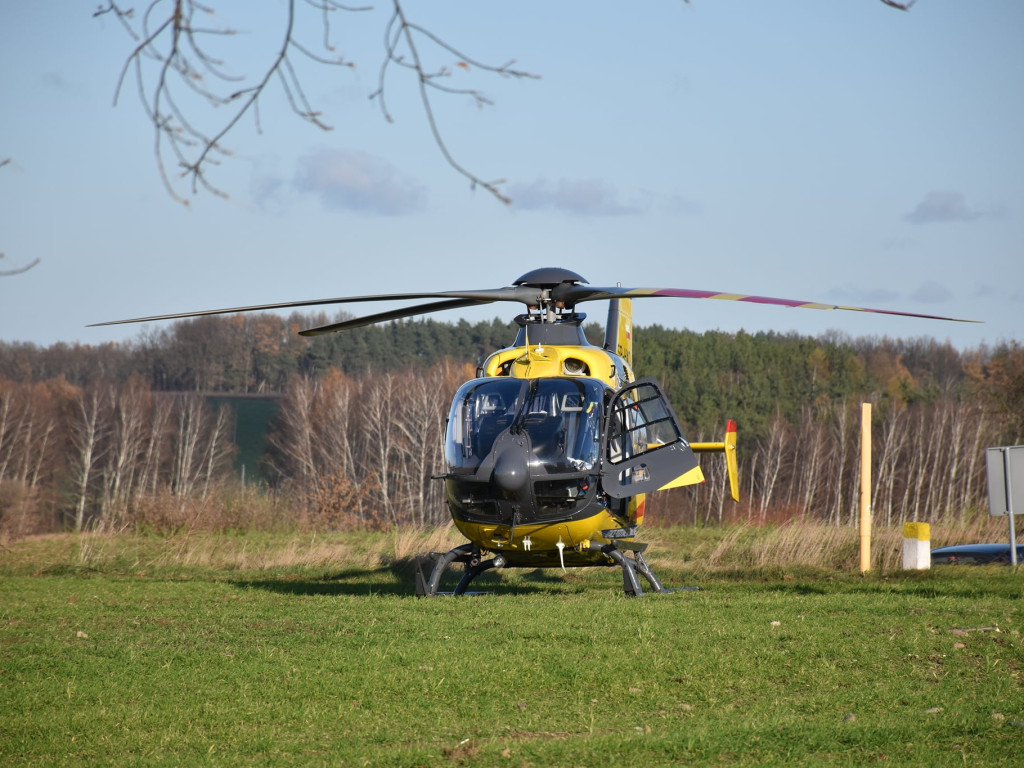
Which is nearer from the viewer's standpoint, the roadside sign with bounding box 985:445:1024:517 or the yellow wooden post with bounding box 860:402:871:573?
the yellow wooden post with bounding box 860:402:871:573

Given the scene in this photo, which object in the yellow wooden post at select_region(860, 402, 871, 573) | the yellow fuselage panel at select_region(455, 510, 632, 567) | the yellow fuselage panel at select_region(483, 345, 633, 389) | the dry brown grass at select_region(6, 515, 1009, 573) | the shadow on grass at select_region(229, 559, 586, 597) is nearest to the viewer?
the yellow fuselage panel at select_region(455, 510, 632, 567)

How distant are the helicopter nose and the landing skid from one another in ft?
4.81

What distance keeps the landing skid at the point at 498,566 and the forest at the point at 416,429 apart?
40.6 meters

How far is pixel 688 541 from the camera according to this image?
19.8 meters

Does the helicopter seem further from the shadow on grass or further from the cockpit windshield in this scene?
the shadow on grass

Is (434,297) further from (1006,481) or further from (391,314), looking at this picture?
(1006,481)

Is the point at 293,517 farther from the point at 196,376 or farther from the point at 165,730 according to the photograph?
the point at 196,376

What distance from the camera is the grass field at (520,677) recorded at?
590 centimetres

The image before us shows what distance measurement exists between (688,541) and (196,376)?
278 ft

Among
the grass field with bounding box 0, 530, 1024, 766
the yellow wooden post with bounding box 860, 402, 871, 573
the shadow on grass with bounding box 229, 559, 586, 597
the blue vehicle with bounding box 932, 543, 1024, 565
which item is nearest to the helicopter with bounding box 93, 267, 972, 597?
the grass field with bounding box 0, 530, 1024, 766

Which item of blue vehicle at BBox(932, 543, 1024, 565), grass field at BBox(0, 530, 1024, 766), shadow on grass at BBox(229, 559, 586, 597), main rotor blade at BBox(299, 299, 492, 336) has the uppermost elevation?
main rotor blade at BBox(299, 299, 492, 336)

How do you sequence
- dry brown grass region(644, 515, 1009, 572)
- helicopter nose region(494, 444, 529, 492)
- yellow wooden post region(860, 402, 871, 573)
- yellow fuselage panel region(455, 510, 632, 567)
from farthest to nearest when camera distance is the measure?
dry brown grass region(644, 515, 1009, 572), yellow wooden post region(860, 402, 871, 573), yellow fuselage panel region(455, 510, 632, 567), helicopter nose region(494, 444, 529, 492)

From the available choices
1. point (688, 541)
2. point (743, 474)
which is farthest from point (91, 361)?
point (688, 541)

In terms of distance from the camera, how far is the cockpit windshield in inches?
439
